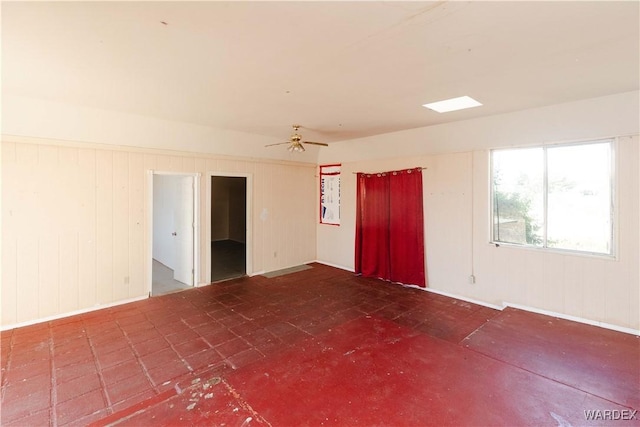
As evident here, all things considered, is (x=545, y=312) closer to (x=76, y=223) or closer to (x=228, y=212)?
(x=76, y=223)

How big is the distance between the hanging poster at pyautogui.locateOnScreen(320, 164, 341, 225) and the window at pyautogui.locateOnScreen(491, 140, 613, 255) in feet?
10.4

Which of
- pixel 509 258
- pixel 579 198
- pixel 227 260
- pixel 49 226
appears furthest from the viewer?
pixel 227 260

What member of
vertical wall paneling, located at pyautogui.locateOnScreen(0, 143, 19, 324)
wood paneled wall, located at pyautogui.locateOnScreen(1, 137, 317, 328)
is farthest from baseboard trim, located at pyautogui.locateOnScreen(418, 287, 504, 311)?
vertical wall paneling, located at pyautogui.locateOnScreen(0, 143, 19, 324)

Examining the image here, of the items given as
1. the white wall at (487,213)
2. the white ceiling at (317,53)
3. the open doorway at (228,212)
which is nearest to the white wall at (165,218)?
the white ceiling at (317,53)

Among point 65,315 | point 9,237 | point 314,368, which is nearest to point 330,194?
point 314,368

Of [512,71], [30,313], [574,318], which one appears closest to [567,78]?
[512,71]

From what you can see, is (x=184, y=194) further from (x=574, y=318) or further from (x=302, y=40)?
(x=574, y=318)

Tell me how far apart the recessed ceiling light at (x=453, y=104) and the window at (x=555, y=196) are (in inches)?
43.6

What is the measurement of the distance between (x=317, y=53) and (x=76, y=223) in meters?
4.01

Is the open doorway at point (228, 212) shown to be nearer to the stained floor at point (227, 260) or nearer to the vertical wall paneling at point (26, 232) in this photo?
the stained floor at point (227, 260)

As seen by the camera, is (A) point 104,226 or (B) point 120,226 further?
(B) point 120,226

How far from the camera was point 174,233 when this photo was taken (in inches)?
234

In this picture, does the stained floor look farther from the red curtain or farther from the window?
the window

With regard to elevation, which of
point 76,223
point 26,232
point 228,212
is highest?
point 228,212
